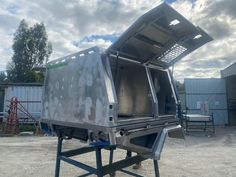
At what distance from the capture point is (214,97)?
17469 mm

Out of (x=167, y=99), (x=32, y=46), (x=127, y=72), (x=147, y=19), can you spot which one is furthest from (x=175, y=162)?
(x=32, y=46)

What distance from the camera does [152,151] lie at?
3.17 meters

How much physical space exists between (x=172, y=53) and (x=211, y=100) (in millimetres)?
14536

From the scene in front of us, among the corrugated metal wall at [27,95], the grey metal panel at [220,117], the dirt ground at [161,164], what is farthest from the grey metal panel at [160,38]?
the grey metal panel at [220,117]

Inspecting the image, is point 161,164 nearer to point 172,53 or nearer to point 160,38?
point 172,53

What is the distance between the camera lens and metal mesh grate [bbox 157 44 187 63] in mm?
3931

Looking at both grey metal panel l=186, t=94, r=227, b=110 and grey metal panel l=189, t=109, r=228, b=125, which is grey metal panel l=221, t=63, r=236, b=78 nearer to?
grey metal panel l=186, t=94, r=227, b=110

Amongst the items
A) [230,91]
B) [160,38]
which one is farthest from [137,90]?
[230,91]

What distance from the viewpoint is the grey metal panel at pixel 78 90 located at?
9.37 ft

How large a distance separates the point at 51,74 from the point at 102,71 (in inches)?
52.6

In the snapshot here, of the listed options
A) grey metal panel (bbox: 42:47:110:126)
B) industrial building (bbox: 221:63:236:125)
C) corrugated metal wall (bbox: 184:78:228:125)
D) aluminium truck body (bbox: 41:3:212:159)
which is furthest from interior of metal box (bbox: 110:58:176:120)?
industrial building (bbox: 221:63:236:125)

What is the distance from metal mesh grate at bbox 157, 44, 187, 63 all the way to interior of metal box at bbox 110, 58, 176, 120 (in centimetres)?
26

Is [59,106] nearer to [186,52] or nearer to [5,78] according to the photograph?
[186,52]

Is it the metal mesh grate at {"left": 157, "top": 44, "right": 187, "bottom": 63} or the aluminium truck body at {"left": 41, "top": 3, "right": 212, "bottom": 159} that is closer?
the aluminium truck body at {"left": 41, "top": 3, "right": 212, "bottom": 159}
